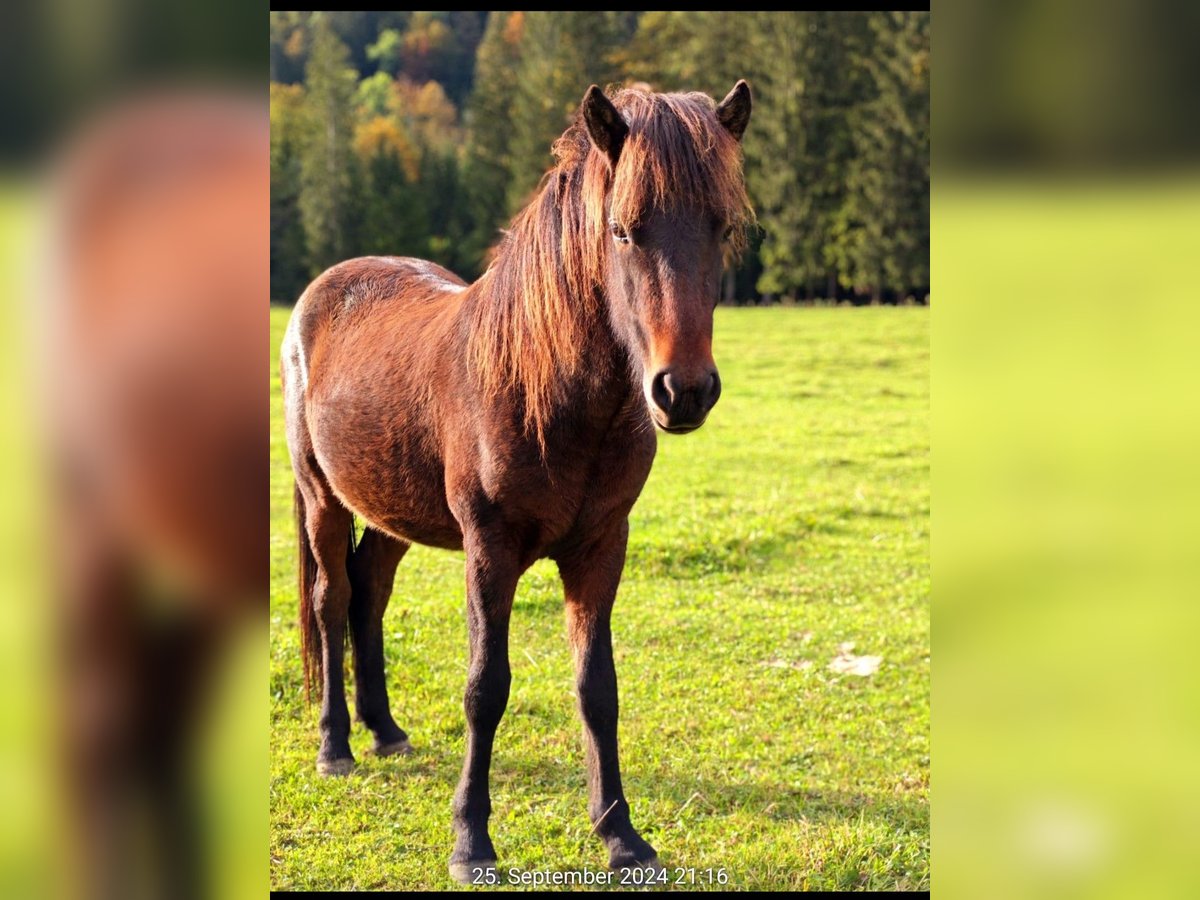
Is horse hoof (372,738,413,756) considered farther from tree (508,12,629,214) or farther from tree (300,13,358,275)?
tree (508,12,629,214)

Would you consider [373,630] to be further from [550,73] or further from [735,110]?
[550,73]

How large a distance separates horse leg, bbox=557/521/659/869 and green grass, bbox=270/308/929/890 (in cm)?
21

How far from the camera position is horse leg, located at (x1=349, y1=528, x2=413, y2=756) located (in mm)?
5230

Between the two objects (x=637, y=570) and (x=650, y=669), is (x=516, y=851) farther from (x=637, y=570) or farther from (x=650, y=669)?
(x=637, y=570)

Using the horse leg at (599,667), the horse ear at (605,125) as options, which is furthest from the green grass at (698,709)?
the horse ear at (605,125)

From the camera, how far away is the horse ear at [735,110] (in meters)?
3.31

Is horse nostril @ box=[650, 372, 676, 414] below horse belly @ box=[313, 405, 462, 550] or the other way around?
Answer: the other way around

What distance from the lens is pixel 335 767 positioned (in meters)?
5.00

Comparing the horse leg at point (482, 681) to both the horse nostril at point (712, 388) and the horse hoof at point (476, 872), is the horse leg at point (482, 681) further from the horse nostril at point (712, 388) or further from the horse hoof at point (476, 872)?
the horse nostril at point (712, 388)

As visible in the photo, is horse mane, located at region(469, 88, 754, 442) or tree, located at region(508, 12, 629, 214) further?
tree, located at region(508, 12, 629, 214)

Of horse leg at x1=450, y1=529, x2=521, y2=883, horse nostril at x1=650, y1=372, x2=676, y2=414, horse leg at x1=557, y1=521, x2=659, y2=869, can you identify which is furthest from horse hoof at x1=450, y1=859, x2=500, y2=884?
horse nostril at x1=650, y1=372, x2=676, y2=414
